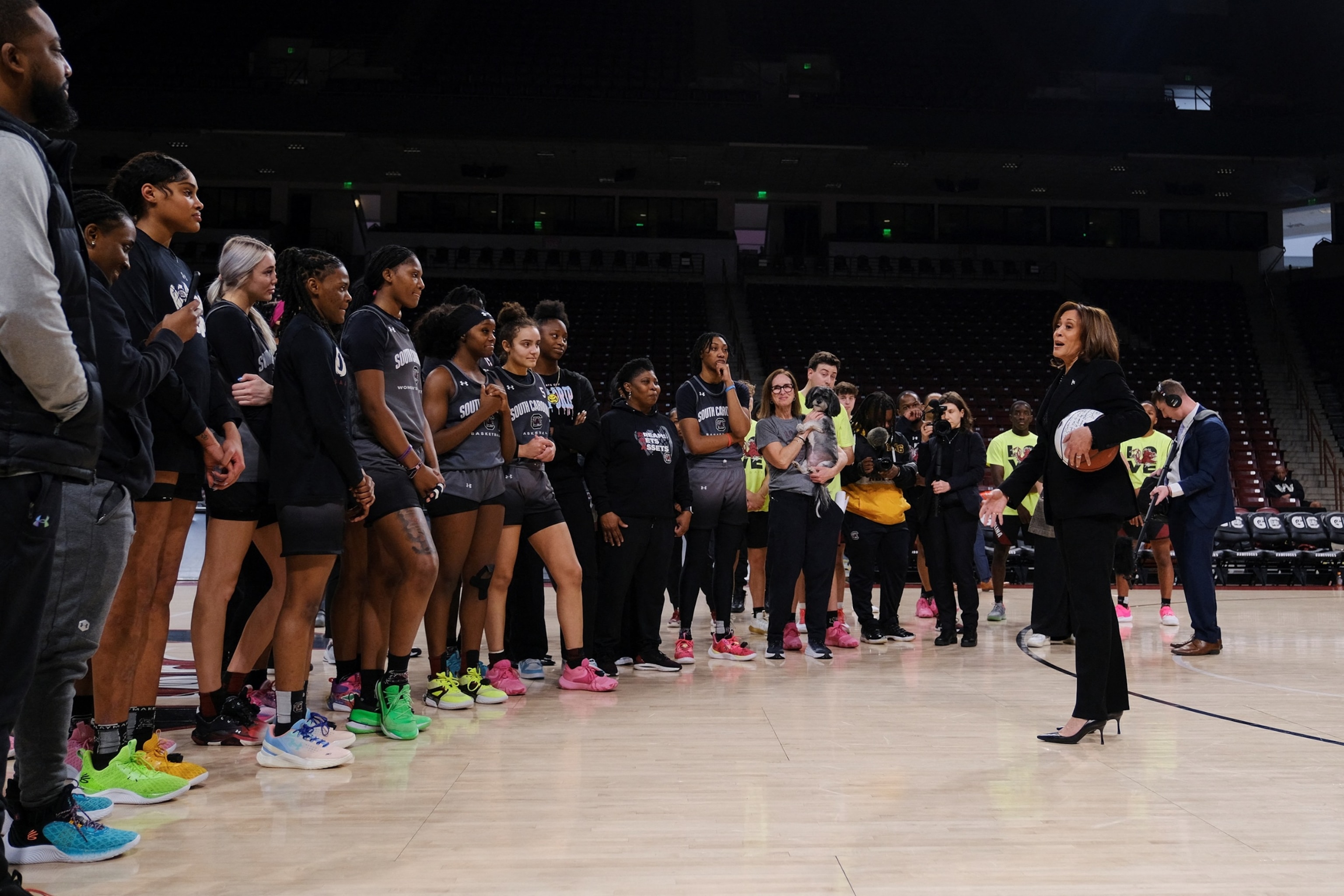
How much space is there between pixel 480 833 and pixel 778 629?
10.2ft

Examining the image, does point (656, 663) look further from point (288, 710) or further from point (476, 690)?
point (288, 710)

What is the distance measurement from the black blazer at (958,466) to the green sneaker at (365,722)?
3763 millimetres

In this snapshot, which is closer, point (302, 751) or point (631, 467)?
point (302, 751)

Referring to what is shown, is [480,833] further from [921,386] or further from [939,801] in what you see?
[921,386]

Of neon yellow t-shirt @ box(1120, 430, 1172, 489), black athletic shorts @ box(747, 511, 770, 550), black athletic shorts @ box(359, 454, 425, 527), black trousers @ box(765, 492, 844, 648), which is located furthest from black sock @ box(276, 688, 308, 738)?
Answer: neon yellow t-shirt @ box(1120, 430, 1172, 489)

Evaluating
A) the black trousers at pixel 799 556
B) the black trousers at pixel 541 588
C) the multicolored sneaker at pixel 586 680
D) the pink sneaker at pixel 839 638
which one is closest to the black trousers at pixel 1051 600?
the pink sneaker at pixel 839 638

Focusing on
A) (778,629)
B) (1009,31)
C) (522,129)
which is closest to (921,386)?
(522,129)

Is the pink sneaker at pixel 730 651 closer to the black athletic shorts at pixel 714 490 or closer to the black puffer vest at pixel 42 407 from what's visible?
the black athletic shorts at pixel 714 490

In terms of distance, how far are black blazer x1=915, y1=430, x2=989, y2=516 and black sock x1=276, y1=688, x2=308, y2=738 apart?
4097 mm

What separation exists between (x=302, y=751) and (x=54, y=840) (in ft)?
2.88

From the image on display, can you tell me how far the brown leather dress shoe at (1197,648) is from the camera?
563 centimetres

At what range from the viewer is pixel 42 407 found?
5.55ft

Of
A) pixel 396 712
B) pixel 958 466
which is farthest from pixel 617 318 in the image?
pixel 396 712

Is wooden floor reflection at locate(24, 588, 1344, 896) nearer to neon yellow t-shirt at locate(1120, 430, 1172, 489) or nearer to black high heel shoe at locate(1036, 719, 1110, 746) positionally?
black high heel shoe at locate(1036, 719, 1110, 746)
